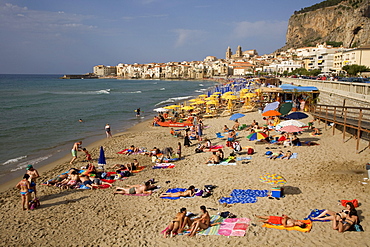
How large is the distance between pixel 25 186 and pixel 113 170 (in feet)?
11.4

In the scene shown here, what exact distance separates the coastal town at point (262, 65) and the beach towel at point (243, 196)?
1755 inches

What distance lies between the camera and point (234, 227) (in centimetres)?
577

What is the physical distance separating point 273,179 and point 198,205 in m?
2.60

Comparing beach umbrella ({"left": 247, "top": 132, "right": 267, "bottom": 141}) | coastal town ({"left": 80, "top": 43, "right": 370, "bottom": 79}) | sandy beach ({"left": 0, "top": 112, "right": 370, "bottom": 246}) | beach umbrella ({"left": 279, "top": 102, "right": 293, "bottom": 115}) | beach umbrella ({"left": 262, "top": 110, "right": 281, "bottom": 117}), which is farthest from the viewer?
coastal town ({"left": 80, "top": 43, "right": 370, "bottom": 79})

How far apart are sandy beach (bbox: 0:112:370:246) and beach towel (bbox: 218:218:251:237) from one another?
15 centimetres

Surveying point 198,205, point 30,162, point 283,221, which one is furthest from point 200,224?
point 30,162

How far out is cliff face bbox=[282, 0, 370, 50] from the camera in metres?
72.5

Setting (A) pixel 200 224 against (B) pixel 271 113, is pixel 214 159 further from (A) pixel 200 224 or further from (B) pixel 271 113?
(B) pixel 271 113

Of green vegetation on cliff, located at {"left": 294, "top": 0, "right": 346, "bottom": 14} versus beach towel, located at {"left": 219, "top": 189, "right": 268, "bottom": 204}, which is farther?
green vegetation on cliff, located at {"left": 294, "top": 0, "right": 346, "bottom": 14}

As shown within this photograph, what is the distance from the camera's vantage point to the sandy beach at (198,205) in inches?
217

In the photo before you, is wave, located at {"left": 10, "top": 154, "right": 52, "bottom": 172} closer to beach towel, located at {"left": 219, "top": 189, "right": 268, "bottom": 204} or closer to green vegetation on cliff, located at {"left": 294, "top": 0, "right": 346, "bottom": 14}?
beach towel, located at {"left": 219, "top": 189, "right": 268, "bottom": 204}

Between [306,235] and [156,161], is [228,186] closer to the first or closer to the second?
[306,235]

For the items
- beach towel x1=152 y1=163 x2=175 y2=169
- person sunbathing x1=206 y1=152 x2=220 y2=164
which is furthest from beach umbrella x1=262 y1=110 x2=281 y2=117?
beach towel x1=152 y1=163 x2=175 y2=169

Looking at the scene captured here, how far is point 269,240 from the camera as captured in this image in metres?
5.26
